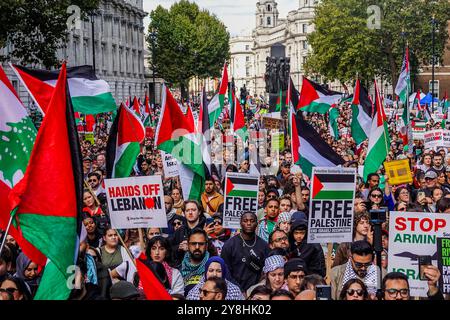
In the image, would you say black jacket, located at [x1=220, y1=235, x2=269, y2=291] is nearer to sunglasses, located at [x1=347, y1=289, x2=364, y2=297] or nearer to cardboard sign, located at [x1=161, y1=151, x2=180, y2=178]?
sunglasses, located at [x1=347, y1=289, x2=364, y2=297]

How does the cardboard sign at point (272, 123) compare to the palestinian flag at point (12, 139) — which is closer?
the palestinian flag at point (12, 139)

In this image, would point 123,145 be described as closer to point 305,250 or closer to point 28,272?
point 305,250

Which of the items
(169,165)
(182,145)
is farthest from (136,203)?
(169,165)

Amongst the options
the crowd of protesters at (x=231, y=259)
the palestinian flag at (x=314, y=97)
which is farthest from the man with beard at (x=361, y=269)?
the palestinian flag at (x=314, y=97)

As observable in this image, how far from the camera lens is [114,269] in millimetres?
8664

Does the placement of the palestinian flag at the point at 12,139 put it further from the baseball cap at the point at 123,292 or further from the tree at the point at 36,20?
the tree at the point at 36,20

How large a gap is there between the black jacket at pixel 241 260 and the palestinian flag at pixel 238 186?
1.75m

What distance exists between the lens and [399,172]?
512 inches

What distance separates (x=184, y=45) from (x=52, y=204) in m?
87.0

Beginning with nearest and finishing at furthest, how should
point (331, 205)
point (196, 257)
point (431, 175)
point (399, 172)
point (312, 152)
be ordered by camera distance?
point (196, 257) < point (331, 205) < point (312, 152) < point (399, 172) < point (431, 175)

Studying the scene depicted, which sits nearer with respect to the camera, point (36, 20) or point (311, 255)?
point (311, 255)

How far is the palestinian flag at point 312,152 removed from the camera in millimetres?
12188
